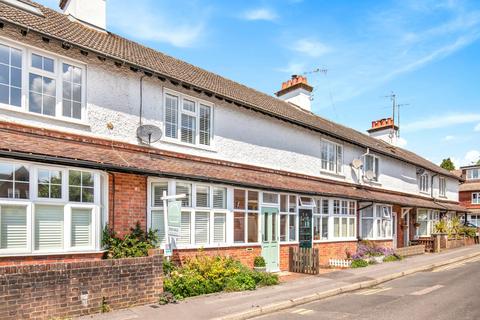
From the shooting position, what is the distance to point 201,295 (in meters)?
10.3

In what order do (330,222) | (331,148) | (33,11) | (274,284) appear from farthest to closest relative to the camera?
(331,148), (330,222), (274,284), (33,11)

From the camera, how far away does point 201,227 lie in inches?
475

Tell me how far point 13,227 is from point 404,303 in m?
8.92

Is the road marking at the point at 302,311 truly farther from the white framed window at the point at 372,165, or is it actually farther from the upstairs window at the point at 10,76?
the white framed window at the point at 372,165

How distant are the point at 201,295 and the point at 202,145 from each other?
192 inches

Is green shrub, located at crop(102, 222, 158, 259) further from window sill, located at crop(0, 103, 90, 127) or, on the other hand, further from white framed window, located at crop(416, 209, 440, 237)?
white framed window, located at crop(416, 209, 440, 237)

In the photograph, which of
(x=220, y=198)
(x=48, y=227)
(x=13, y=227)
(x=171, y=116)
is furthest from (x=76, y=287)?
(x=171, y=116)

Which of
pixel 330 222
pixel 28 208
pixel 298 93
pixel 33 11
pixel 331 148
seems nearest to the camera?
pixel 28 208

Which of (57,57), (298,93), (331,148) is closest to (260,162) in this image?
(331,148)

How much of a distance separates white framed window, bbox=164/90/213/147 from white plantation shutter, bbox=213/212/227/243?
2380mm

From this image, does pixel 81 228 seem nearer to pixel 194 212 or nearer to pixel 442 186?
pixel 194 212

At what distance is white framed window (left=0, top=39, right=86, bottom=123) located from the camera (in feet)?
29.7

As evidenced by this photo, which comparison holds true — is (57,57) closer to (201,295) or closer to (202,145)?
(202,145)

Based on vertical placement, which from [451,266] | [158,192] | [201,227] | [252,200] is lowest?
[451,266]
